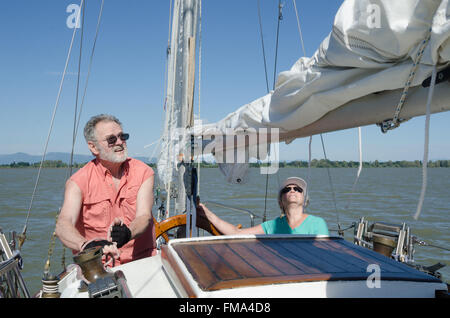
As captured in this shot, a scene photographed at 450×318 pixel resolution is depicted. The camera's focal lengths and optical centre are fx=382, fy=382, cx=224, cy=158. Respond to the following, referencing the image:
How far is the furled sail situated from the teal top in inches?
36.5

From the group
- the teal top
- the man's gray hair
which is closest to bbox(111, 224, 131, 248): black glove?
the man's gray hair

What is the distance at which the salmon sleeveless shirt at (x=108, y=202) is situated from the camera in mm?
2447

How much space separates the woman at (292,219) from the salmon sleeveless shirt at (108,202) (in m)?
0.68

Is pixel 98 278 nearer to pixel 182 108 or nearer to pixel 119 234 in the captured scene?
pixel 119 234

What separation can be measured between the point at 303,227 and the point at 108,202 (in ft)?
4.55

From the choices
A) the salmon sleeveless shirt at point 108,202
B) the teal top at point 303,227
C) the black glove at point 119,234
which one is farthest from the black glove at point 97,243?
the teal top at point 303,227

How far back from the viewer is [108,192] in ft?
8.16

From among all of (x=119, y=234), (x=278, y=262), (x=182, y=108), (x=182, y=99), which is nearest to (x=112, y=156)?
(x=119, y=234)

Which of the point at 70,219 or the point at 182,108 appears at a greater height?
the point at 182,108

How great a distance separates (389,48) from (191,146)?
1.62 m

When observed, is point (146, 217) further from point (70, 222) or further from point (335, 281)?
point (335, 281)

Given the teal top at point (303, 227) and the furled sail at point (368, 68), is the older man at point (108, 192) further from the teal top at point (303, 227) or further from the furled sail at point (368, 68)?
the furled sail at point (368, 68)
